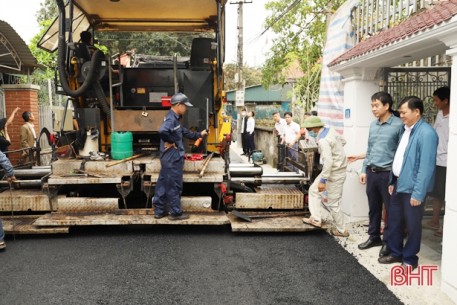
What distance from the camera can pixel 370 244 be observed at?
536 centimetres

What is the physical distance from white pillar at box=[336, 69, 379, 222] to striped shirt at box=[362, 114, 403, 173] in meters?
0.99

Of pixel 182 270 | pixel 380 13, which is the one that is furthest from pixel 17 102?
pixel 380 13

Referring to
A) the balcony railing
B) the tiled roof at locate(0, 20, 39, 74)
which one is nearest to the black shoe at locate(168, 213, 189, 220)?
the balcony railing

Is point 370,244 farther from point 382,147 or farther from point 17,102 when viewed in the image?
point 17,102

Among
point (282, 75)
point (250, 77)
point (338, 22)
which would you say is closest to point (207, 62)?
point (338, 22)

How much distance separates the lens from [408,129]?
466 cm

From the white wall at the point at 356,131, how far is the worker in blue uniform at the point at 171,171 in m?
2.21

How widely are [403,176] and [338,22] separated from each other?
4000 mm

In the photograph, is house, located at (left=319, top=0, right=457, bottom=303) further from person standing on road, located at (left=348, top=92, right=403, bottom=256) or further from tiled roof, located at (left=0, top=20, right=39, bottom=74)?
tiled roof, located at (left=0, top=20, right=39, bottom=74)

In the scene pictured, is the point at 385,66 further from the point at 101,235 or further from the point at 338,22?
the point at 101,235

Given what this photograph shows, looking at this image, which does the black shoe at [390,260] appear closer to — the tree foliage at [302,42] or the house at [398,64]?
the house at [398,64]

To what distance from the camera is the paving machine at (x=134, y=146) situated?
6.04 meters

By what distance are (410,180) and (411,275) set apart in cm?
90

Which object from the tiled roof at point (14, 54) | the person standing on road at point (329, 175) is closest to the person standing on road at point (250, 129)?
the tiled roof at point (14, 54)
